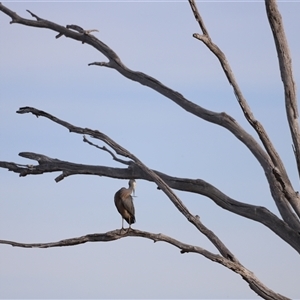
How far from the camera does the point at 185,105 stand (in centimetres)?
884

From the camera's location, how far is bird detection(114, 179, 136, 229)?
10750 mm

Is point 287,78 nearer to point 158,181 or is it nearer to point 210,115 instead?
point 210,115

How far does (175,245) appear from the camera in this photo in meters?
8.30

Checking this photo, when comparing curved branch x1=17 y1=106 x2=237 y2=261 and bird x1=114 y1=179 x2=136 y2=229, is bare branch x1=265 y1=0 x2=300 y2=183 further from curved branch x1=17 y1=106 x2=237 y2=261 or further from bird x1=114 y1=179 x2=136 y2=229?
bird x1=114 y1=179 x2=136 y2=229

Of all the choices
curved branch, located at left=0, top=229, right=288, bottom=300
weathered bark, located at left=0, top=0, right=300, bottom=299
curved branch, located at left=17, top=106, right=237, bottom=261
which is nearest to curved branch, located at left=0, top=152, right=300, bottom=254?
weathered bark, located at left=0, top=0, right=300, bottom=299

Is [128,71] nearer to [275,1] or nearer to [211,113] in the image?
[211,113]

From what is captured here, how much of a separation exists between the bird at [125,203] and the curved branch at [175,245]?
2236mm

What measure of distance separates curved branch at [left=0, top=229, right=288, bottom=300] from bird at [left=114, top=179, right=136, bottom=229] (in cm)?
224

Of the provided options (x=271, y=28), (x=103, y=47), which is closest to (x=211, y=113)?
(x=271, y=28)

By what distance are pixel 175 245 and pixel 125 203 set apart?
2.60 meters

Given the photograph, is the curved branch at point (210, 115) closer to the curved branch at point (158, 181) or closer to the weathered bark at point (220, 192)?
the weathered bark at point (220, 192)

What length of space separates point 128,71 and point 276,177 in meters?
2.20

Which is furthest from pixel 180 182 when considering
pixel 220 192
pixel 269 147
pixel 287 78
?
pixel 287 78

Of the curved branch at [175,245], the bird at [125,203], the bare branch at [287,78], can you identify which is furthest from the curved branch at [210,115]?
the bird at [125,203]
